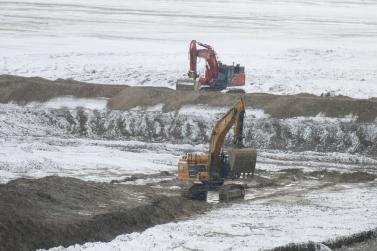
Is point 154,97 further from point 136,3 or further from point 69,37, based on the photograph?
point 136,3

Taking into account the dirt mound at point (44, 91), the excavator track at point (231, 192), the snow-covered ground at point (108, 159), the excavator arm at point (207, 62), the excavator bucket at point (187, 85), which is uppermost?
the excavator arm at point (207, 62)

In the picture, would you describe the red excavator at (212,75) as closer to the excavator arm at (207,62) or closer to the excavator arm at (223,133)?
the excavator arm at (207,62)

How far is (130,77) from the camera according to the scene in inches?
1976

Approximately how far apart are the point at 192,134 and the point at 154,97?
15.6 feet

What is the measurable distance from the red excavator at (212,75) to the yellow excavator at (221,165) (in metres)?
17.8

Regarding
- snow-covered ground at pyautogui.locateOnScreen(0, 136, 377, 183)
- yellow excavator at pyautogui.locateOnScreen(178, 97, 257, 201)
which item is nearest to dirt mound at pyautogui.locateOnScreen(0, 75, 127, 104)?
snow-covered ground at pyautogui.locateOnScreen(0, 136, 377, 183)

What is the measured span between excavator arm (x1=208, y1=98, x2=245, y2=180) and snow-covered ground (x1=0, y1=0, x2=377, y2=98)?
21.4 m

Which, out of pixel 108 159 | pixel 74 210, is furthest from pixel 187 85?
pixel 74 210

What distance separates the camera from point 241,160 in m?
24.2

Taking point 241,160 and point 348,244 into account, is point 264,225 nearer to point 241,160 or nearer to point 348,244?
point 348,244

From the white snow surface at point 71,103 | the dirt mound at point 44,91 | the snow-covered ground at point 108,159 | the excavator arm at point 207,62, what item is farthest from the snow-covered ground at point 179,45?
the snow-covered ground at point 108,159

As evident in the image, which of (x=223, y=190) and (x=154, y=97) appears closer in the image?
(x=223, y=190)

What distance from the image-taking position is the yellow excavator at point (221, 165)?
24.1 m

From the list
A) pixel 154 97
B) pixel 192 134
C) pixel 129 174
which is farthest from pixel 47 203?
pixel 154 97
